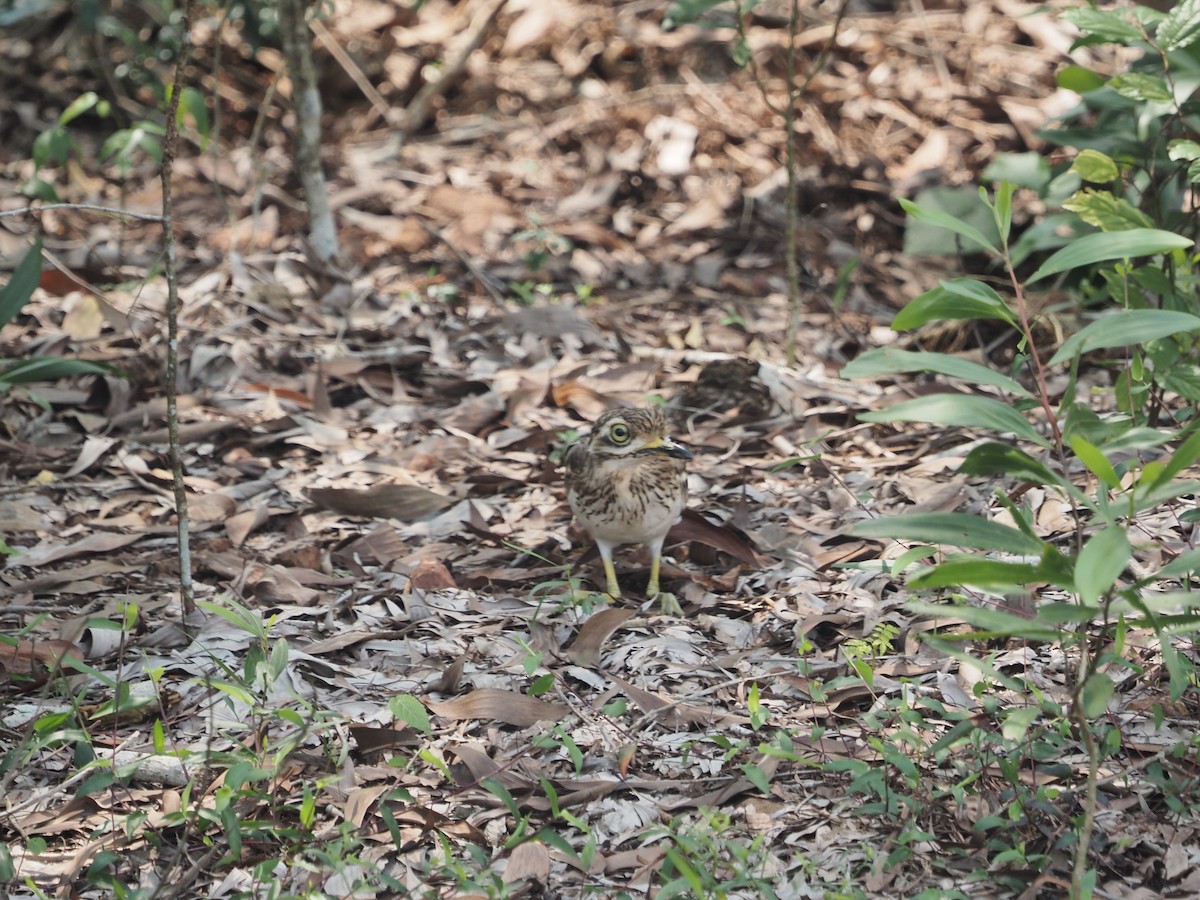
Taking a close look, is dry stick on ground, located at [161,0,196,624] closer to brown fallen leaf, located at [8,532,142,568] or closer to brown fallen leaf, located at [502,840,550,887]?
brown fallen leaf, located at [8,532,142,568]

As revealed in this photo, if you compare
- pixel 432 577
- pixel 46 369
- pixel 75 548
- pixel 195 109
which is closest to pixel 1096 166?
pixel 432 577

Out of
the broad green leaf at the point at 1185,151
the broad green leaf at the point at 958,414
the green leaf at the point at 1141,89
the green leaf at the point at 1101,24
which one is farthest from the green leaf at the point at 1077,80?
the broad green leaf at the point at 958,414

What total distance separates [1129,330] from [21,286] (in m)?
4.18

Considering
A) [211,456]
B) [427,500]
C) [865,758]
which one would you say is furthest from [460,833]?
[211,456]

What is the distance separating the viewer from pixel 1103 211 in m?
3.98

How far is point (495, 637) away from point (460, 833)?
3.39 ft

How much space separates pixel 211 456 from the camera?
562cm

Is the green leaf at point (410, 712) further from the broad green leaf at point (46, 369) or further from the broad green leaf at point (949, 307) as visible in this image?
the broad green leaf at point (46, 369)

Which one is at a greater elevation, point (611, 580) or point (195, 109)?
point (195, 109)

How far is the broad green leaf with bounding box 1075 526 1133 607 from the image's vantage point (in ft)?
7.90

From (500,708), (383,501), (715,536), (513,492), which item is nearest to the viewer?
(500,708)

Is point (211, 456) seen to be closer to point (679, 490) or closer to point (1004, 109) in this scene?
point (679, 490)

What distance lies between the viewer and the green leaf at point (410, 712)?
11.0 feet

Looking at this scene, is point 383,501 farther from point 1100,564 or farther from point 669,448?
point 1100,564
